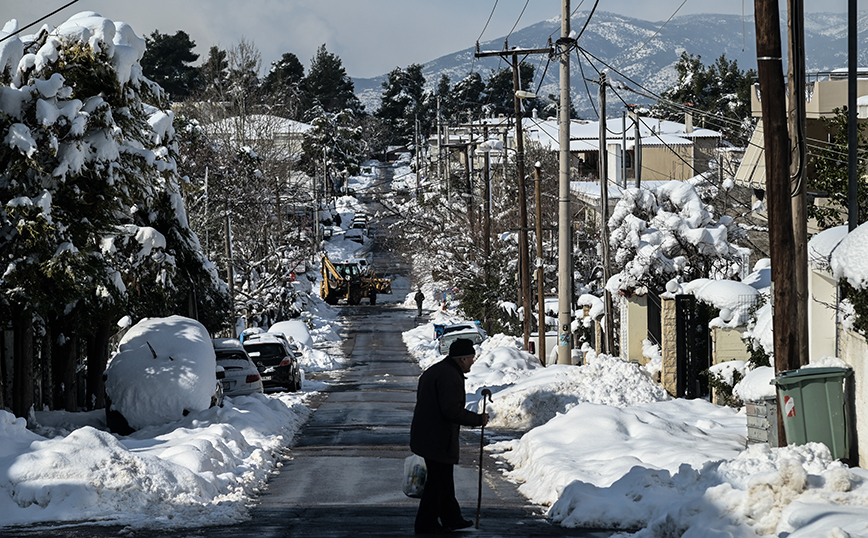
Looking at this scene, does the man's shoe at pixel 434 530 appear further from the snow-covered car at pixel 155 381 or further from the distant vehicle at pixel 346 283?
the distant vehicle at pixel 346 283

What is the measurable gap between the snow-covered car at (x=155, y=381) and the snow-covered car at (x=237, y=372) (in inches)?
202

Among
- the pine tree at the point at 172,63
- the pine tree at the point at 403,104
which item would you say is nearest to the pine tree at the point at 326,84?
the pine tree at the point at 403,104

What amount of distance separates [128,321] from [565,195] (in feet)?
33.6

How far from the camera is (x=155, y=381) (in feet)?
55.2

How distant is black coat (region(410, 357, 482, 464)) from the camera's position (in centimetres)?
881

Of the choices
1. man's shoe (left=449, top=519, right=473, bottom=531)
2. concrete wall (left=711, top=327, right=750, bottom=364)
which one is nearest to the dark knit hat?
man's shoe (left=449, top=519, right=473, bottom=531)

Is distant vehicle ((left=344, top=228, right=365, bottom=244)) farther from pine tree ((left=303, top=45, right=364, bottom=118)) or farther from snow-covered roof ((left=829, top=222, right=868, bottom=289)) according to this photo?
snow-covered roof ((left=829, top=222, right=868, bottom=289))

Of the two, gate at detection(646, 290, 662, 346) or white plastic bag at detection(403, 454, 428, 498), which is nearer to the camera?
white plastic bag at detection(403, 454, 428, 498)

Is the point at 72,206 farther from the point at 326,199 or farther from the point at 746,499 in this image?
the point at 326,199

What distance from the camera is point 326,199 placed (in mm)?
96812

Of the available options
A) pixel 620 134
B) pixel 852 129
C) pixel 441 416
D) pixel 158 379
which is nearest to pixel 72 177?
pixel 158 379

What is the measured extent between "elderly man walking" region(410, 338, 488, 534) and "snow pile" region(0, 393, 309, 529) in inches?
84.7

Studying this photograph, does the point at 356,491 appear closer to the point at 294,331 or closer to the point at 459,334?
the point at 459,334

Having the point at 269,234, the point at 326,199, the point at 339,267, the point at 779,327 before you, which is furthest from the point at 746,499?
the point at 326,199
